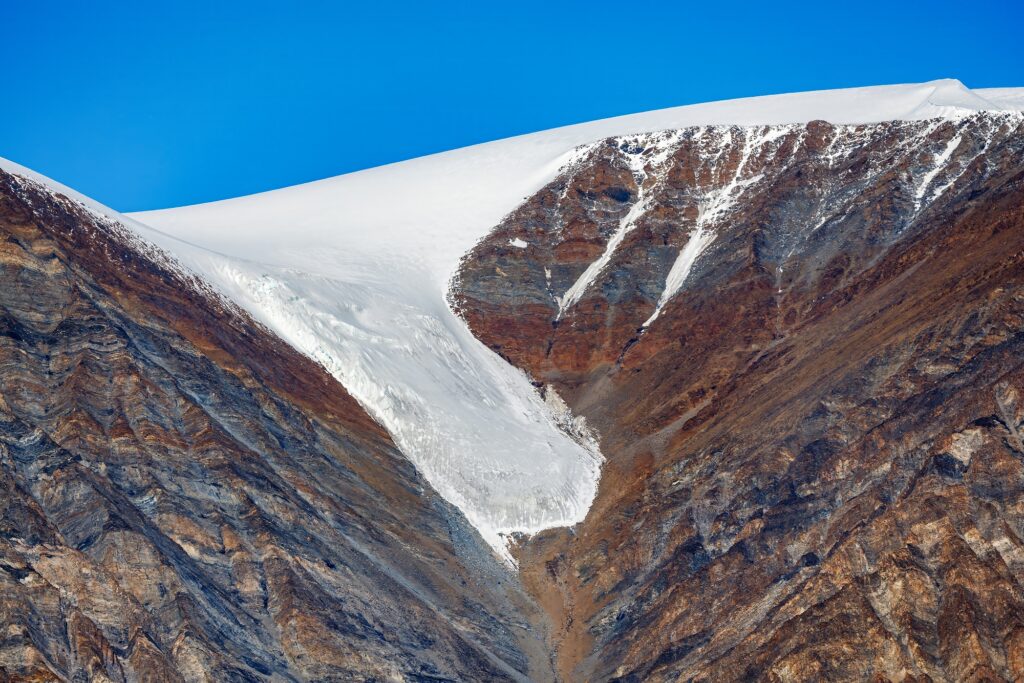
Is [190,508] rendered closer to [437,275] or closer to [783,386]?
[783,386]

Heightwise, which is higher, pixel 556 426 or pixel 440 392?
pixel 440 392

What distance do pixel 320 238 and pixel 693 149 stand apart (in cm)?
2700

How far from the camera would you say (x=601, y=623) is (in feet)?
200

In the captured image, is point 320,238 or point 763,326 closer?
point 763,326

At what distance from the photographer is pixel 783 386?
234 ft

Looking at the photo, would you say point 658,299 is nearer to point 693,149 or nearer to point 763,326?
point 763,326

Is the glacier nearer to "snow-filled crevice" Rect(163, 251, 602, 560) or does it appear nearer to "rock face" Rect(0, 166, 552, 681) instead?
"snow-filled crevice" Rect(163, 251, 602, 560)

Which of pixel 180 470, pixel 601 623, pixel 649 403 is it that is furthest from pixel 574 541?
pixel 180 470

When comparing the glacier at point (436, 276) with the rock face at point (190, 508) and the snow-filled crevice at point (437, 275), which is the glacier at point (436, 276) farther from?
the rock face at point (190, 508)

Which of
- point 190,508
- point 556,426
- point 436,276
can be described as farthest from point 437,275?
point 190,508

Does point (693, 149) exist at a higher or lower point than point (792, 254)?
higher

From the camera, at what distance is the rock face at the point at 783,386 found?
172 ft

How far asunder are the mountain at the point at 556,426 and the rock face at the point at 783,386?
192 mm

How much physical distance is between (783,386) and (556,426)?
528 inches
